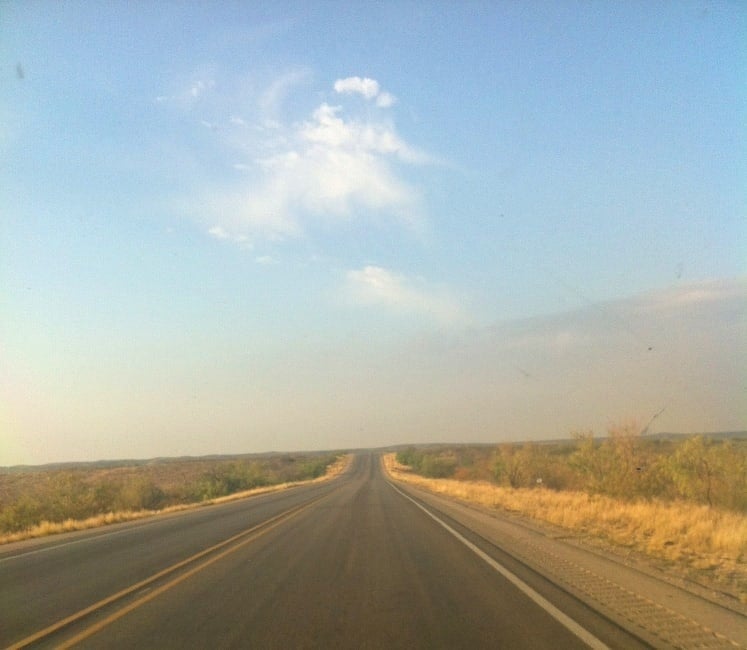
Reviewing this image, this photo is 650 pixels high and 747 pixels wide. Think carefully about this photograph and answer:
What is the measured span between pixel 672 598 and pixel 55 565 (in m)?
11.5

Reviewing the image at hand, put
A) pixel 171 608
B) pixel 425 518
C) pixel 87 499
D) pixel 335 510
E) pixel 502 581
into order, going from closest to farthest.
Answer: pixel 171 608 → pixel 502 581 → pixel 425 518 → pixel 335 510 → pixel 87 499

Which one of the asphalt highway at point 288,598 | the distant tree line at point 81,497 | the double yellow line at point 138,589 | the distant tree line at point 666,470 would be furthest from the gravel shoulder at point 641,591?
the distant tree line at point 81,497

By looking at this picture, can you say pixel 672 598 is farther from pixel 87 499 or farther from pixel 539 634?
pixel 87 499

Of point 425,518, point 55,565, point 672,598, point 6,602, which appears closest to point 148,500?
point 425,518

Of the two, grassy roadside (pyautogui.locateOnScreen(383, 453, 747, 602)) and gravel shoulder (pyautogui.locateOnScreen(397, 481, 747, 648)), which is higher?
gravel shoulder (pyautogui.locateOnScreen(397, 481, 747, 648))

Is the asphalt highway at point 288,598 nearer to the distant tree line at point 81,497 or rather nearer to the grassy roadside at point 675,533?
the grassy roadside at point 675,533

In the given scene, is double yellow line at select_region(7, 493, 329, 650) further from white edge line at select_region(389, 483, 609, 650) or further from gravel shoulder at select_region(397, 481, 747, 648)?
gravel shoulder at select_region(397, 481, 747, 648)

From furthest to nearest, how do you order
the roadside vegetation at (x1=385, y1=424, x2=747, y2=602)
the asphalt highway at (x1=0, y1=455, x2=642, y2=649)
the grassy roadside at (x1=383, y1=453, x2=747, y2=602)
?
1. the roadside vegetation at (x1=385, y1=424, x2=747, y2=602)
2. the grassy roadside at (x1=383, y1=453, x2=747, y2=602)
3. the asphalt highway at (x1=0, y1=455, x2=642, y2=649)

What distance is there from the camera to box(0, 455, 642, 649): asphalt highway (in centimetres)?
724

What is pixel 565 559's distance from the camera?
13023 mm

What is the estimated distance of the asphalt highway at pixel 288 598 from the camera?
23.7 ft

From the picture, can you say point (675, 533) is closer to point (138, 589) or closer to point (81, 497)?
point (138, 589)

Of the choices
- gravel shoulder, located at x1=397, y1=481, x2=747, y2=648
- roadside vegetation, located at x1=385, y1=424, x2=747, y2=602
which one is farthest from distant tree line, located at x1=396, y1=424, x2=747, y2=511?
gravel shoulder, located at x1=397, y1=481, x2=747, y2=648

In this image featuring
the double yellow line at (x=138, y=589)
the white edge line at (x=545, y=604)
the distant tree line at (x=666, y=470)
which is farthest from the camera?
the distant tree line at (x=666, y=470)
